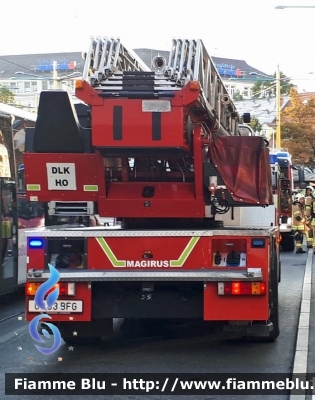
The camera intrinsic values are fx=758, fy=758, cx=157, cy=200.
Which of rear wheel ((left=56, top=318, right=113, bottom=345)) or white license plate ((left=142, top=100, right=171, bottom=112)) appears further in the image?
rear wheel ((left=56, top=318, right=113, bottom=345))

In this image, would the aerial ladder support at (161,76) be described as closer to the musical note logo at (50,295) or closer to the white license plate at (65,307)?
the musical note logo at (50,295)

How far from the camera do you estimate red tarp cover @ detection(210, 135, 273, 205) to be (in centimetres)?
776

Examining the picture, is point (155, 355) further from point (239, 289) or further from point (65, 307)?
point (239, 289)

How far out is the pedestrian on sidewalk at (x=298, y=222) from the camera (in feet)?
73.1

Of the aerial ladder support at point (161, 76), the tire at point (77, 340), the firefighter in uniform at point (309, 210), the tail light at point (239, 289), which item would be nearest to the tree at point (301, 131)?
the firefighter in uniform at point (309, 210)

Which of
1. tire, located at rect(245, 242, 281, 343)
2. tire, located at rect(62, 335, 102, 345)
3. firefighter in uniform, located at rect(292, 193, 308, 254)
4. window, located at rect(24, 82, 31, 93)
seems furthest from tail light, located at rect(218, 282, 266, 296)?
window, located at rect(24, 82, 31, 93)

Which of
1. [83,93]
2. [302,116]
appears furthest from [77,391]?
[302,116]

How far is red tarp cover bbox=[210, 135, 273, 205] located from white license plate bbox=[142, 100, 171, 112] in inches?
34.7

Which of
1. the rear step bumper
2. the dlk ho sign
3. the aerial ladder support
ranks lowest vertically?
the rear step bumper

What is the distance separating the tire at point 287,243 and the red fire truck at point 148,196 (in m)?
14.7

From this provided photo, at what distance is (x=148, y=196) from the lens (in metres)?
7.95

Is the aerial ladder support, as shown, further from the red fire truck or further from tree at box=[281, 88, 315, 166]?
tree at box=[281, 88, 315, 166]

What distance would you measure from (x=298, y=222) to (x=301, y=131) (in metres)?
27.9

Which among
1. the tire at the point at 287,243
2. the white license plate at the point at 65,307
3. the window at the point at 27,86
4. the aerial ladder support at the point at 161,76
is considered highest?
the window at the point at 27,86
